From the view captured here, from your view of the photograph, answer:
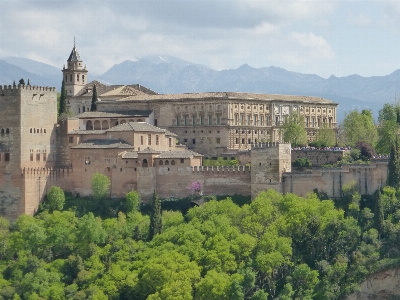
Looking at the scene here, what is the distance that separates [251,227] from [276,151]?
648 cm

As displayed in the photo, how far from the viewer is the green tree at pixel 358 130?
3305 inches

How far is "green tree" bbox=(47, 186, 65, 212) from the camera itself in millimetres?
74250

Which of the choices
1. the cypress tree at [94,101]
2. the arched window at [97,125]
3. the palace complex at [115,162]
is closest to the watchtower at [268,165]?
the palace complex at [115,162]

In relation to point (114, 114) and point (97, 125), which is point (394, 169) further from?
point (97, 125)

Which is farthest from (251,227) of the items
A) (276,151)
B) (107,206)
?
(107,206)

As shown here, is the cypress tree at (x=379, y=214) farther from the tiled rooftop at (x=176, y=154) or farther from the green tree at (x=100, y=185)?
the green tree at (x=100, y=185)

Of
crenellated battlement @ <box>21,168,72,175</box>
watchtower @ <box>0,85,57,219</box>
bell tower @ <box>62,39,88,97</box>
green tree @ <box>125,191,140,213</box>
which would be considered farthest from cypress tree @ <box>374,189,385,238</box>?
bell tower @ <box>62,39,88,97</box>

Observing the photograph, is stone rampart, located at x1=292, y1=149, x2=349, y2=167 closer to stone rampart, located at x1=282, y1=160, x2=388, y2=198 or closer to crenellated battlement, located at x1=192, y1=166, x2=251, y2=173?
crenellated battlement, located at x1=192, y1=166, x2=251, y2=173

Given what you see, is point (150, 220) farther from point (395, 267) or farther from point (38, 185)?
point (395, 267)

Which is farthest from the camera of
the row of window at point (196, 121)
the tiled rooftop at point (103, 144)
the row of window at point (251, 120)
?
the row of window at point (251, 120)

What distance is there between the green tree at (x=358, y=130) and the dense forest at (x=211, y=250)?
596 inches

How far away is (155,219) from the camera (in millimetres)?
69750

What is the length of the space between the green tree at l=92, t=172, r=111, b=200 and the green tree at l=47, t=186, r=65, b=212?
2.44m

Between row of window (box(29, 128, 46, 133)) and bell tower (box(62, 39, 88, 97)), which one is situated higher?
bell tower (box(62, 39, 88, 97))
